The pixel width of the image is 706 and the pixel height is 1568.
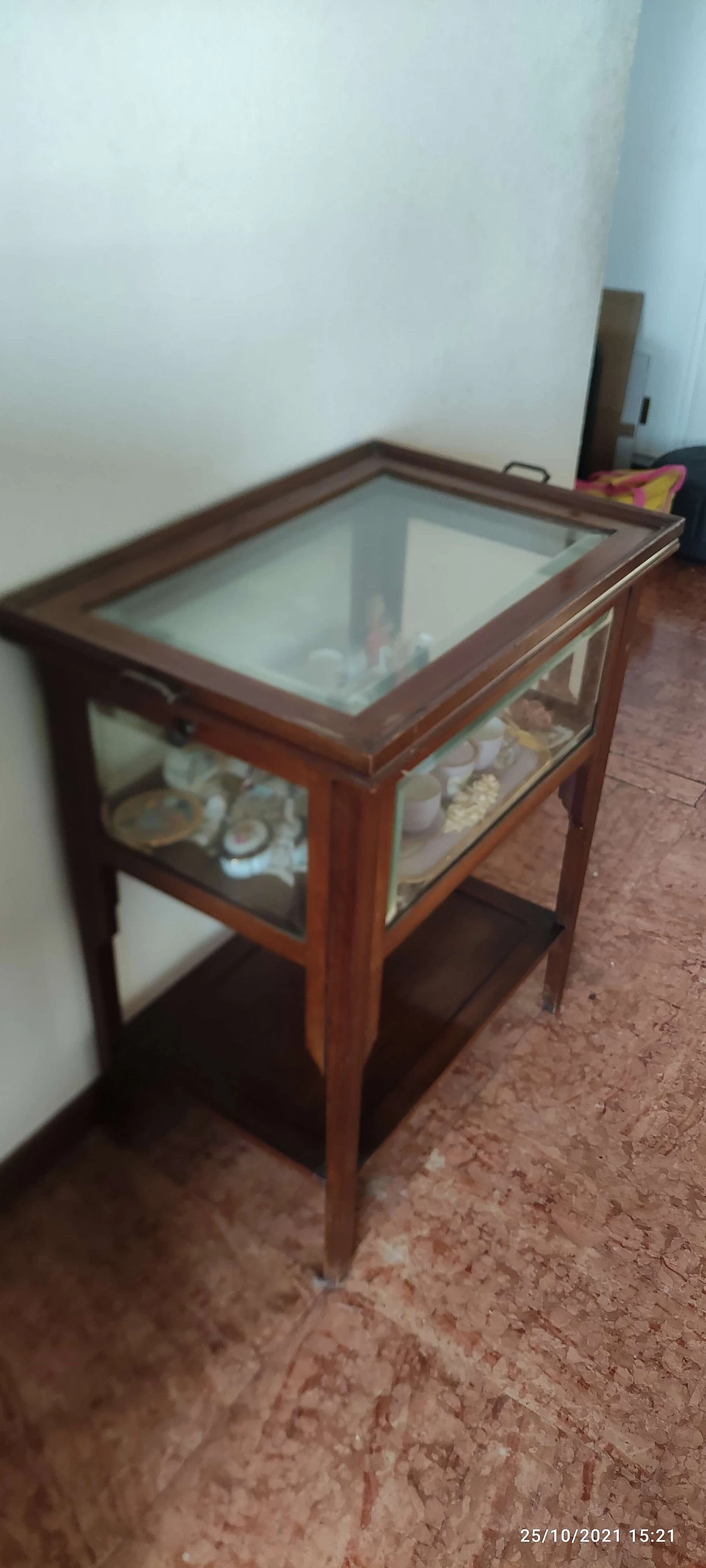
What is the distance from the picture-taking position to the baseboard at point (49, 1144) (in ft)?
4.60

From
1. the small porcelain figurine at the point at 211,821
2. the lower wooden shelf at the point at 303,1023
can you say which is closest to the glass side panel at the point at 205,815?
the small porcelain figurine at the point at 211,821

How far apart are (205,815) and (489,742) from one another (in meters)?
0.36

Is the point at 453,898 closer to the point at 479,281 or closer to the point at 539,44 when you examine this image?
the point at 479,281

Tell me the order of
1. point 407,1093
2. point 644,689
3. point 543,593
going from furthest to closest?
point 644,689 < point 407,1093 < point 543,593

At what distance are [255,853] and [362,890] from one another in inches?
8.9

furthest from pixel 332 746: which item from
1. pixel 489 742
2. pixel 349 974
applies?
pixel 489 742

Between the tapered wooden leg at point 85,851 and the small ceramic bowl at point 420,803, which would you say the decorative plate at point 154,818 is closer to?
the tapered wooden leg at point 85,851

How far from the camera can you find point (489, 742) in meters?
1.33

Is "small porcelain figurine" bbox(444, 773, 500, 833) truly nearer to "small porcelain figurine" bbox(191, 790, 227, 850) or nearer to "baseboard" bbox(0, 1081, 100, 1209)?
"small porcelain figurine" bbox(191, 790, 227, 850)

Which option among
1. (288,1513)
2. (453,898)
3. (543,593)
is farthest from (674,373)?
(288,1513)

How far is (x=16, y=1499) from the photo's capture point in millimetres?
1151

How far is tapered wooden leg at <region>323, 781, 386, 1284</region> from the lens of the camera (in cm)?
93

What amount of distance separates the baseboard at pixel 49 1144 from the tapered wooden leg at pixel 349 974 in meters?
0.39

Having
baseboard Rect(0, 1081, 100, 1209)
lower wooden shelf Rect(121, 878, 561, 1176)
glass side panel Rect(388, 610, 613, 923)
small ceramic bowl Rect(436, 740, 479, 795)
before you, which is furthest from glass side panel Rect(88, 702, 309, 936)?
baseboard Rect(0, 1081, 100, 1209)
